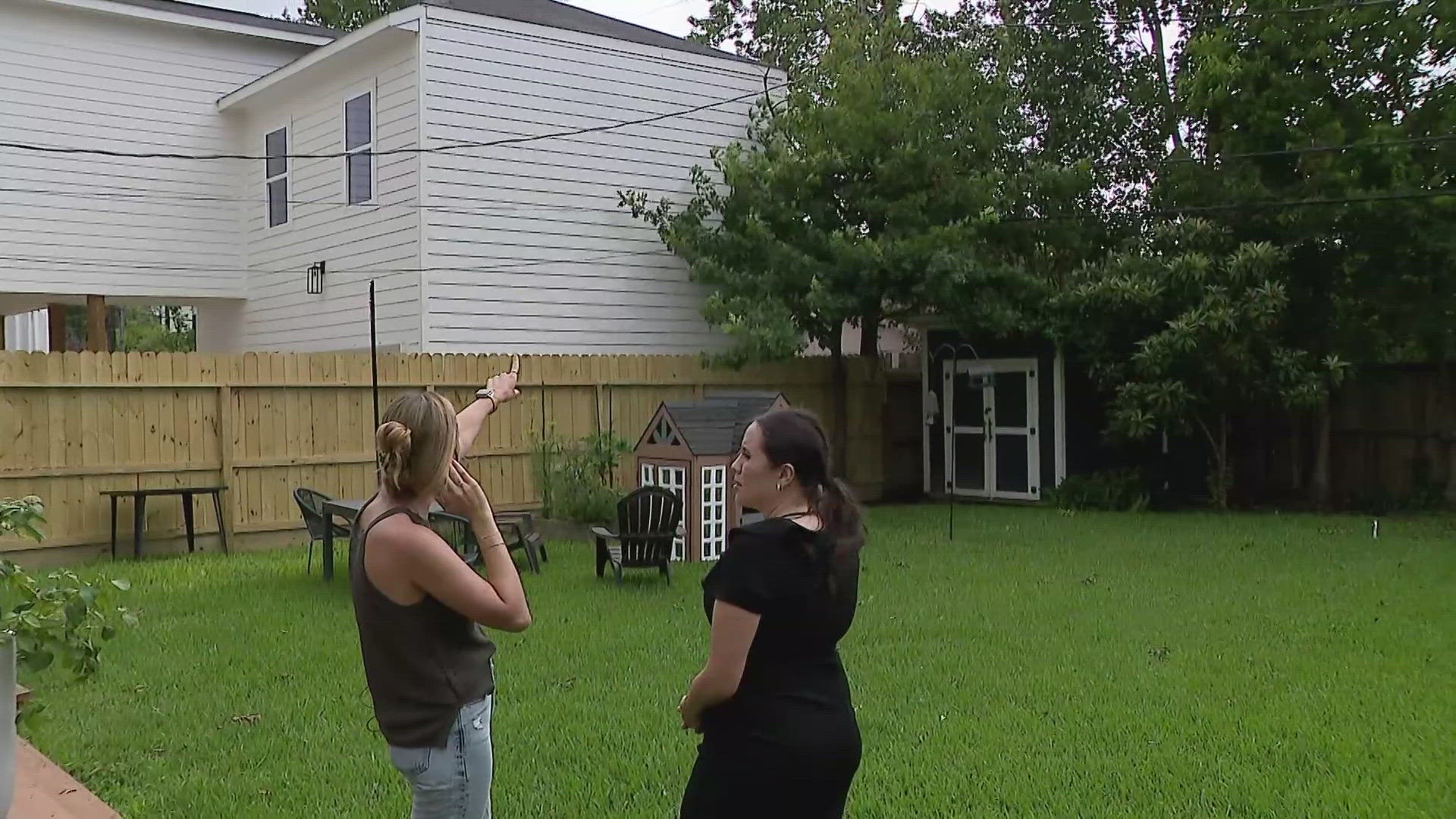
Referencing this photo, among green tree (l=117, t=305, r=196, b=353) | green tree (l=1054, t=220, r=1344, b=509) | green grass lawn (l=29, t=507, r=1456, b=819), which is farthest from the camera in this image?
green tree (l=117, t=305, r=196, b=353)

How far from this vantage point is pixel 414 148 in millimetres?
13555

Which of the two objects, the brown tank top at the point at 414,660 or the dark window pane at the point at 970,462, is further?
the dark window pane at the point at 970,462

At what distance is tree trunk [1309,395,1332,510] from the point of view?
591 inches

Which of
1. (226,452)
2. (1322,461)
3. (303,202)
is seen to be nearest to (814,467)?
(226,452)

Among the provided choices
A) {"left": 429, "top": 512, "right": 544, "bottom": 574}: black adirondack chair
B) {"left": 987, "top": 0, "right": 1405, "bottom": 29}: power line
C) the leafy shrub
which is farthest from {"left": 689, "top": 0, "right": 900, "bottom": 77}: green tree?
the leafy shrub

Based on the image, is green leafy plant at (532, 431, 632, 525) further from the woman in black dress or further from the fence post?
the woman in black dress

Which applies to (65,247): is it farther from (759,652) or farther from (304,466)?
(759,652)

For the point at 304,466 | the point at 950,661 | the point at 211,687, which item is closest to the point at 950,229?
the point at 304,466

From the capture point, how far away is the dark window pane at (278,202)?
15742 mm

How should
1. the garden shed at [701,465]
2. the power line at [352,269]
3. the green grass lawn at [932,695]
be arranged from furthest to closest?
the power line at [352,269]
the garden shed at [701,465]
the green grass lawn at [932,695]

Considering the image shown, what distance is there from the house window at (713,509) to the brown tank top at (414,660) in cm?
815

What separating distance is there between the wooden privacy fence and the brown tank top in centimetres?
881

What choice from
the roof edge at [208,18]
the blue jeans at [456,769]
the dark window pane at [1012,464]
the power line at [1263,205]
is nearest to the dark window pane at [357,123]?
the roof edge at [208,18]

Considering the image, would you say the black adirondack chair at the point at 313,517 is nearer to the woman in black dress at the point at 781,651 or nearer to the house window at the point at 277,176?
the house window at the point at 277,176
